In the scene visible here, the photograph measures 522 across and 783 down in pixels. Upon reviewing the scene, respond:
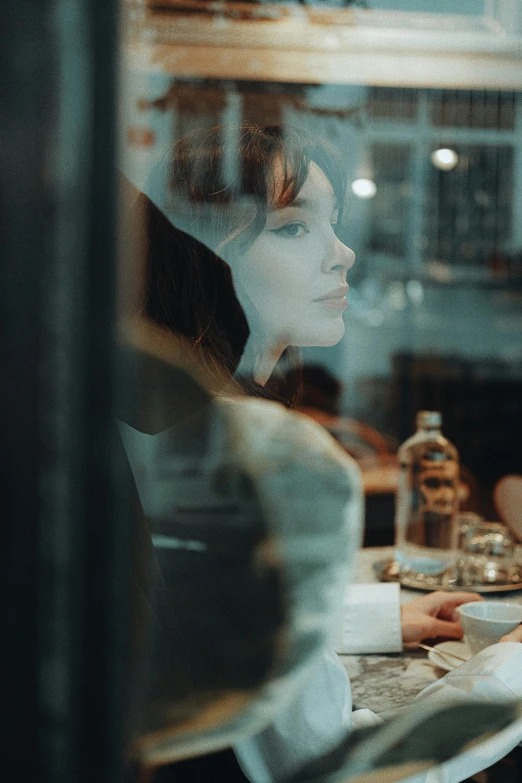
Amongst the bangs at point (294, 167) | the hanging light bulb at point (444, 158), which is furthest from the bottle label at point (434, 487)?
the hanging light bulb at point (444, 158)

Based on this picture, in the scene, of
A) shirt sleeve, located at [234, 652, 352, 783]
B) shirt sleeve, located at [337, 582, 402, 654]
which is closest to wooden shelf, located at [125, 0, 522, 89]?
shirt sleeve, located at [337, 582, 402, 654]

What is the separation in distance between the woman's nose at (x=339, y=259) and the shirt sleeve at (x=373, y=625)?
36cm

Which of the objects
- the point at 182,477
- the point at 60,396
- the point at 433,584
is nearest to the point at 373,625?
the point at 433,584

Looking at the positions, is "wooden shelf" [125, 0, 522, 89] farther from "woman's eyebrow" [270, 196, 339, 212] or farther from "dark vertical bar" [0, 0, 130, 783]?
"dark vertical bar" [0, 0, 130, 783]

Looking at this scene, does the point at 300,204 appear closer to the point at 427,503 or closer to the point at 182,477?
the point at 182,477

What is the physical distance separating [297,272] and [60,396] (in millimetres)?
516

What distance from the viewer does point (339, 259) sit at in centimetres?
80

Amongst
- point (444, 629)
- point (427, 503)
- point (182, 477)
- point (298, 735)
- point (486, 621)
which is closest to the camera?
point (182, 477)

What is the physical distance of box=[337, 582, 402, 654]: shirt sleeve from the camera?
3.10 ft

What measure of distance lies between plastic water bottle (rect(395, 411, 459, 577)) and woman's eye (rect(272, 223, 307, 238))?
2.23ft

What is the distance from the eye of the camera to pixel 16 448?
10.3 inches

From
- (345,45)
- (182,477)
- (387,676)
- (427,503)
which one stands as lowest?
(387,676)

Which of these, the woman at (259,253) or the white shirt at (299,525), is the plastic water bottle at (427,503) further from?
the white shirt at (299,525)

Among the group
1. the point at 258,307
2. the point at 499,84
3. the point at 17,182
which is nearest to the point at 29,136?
the point at 17,182
